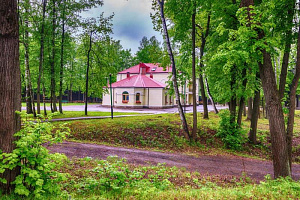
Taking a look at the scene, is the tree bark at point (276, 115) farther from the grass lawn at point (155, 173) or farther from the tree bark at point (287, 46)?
the tree bark at point (287, 46)

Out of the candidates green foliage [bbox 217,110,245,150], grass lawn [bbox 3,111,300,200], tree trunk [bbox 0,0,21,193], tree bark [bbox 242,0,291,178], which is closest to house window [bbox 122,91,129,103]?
grass lawn [bbox 3,111,300,200]

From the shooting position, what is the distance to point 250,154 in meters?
10.6

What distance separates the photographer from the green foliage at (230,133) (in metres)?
11.1

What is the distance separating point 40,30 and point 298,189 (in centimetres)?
1678

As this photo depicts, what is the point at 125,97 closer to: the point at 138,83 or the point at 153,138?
the point at 138,83

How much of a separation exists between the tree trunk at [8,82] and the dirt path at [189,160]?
4.37 m

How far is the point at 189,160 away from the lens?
852 centimetres

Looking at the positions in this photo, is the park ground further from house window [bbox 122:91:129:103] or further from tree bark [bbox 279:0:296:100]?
house window [bbox 122:91:129:103]

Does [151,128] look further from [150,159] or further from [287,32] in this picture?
[287,32]

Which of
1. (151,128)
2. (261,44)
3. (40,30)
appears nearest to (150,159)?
(151,128)

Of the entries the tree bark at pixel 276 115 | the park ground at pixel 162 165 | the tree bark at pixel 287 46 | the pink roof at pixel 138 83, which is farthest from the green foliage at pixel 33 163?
the pink roof at pixel 138 83

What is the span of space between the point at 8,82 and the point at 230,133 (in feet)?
36.9

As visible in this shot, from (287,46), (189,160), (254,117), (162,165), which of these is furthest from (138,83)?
(287,46)

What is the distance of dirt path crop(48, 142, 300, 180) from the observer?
7450mm
